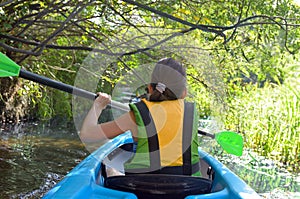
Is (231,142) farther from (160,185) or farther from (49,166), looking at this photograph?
(49,166)

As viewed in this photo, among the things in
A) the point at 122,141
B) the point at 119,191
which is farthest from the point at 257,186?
the point at 119,191

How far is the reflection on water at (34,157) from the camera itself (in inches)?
164

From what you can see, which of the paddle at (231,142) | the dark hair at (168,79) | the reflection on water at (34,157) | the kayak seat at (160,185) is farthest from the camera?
the reflection on water at (34,157)

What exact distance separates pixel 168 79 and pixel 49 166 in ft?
10.1

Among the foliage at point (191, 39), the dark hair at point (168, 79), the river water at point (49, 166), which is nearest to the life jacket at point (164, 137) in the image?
the dark hair at point (168, 79)

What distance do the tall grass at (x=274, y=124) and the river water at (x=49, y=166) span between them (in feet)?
0.71

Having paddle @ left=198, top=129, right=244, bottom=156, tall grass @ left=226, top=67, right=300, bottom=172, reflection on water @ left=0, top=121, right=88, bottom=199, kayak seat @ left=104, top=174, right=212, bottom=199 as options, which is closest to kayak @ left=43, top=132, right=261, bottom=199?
kayak seat @ left=104, top=174, right=212, bottom=199

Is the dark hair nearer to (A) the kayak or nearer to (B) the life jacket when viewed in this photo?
(B) the life jacket

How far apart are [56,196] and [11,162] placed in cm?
303

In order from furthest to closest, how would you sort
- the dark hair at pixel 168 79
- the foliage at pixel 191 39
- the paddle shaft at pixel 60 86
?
the foliage at pixel 191 39
the paddle shaft at pixel 60 86
the dark hair at pixel 168 79

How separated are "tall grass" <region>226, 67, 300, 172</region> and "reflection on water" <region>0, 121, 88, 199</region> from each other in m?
2.27

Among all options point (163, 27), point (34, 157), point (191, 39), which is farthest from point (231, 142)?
point (34, 157)

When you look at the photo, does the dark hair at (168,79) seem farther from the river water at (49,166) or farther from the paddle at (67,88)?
the river water at (49,166)

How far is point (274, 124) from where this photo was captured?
19.4ft
